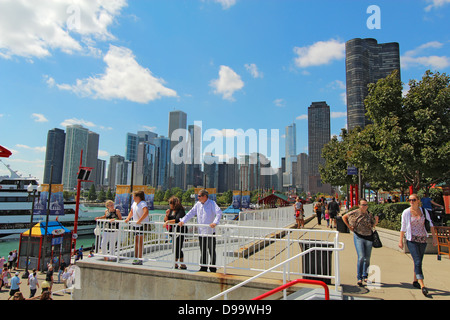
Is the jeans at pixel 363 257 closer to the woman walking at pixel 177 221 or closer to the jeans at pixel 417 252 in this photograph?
the jeans at pixel 417 252

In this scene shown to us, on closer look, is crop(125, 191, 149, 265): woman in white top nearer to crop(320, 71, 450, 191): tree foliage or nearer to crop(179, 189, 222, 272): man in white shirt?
crop(179, 189, 222, 272): man in white shirt

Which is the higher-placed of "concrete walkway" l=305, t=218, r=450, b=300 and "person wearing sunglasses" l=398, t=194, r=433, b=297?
"person wearing sunglasses" l=398, t=194, r=433, b=297

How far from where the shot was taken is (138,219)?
24.0ft

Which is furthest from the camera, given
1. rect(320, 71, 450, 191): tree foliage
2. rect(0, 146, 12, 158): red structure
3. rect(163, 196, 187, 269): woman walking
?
rect(320, 71, 450, 191): tree foliage

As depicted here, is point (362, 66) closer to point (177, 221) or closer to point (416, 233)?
point (416, 233)

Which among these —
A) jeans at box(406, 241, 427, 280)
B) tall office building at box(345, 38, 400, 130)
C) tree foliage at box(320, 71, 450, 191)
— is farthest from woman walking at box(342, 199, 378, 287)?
tall office building at box(345, 38, 400, 130)

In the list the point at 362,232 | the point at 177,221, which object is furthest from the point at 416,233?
the point at 177,221

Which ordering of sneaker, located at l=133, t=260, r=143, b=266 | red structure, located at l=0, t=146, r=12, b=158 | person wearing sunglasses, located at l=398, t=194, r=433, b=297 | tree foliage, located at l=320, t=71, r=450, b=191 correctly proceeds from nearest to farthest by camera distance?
person wearing sunglasses, located at l=398, t=194, r=433, b=297 < red structure, located at l=0, t=146, r=12, b=158 < sneaker, located at l=133, t=260, r=143, b=266 < tree foliage, located at l=320, t=71, r=450, b=191

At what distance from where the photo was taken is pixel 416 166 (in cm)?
1267

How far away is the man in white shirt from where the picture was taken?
20.7 ft

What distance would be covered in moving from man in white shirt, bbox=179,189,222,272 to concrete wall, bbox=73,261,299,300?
391mm

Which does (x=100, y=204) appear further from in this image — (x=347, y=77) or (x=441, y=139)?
(x=441, y=139)

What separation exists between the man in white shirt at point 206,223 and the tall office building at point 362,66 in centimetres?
16384
